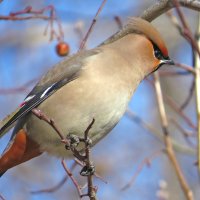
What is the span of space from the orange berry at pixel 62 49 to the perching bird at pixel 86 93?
0.18 metres

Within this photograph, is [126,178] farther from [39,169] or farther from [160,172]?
[39,169]

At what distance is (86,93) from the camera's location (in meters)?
3.38

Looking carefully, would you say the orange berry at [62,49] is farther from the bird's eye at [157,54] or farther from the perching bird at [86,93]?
the bird's eye at [157,54]

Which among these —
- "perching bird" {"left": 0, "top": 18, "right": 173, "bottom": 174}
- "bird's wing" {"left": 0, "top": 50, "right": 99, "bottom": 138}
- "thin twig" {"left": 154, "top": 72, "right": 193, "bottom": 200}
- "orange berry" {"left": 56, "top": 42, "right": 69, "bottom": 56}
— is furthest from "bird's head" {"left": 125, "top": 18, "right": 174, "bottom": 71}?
"orange berry" {"left": 56, "top": 42, "right": 69, "bottom": 56}

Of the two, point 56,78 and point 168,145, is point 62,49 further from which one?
point 168,145

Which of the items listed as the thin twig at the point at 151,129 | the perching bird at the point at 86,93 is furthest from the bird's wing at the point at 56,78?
the thin twig at the point at 151,129

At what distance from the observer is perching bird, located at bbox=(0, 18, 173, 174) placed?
11.1 ft

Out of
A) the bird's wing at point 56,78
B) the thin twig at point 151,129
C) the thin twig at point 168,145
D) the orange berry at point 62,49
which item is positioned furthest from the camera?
the thin twig at point 151,129

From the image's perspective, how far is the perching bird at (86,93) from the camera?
Result: 11.1 ft

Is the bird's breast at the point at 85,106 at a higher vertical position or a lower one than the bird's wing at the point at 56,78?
lower

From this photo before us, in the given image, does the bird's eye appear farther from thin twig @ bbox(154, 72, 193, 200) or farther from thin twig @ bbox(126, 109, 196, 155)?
thin twig @ bbox(126, 109, 196, 155)

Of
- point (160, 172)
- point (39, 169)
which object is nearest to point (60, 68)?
point (39, 169)

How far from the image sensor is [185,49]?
8195 millimetres

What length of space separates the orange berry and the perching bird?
177 mm
